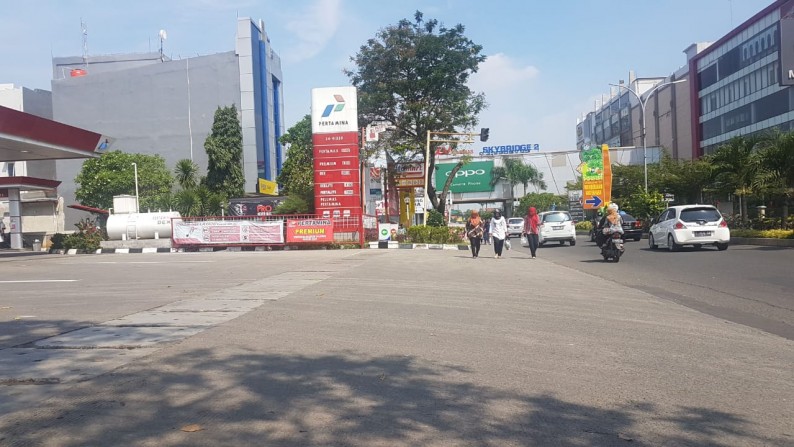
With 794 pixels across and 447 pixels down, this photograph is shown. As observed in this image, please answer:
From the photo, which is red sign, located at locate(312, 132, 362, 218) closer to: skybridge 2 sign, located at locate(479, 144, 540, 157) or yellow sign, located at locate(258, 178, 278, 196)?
yellow sign, located at locate(258, 178, 278, 196)

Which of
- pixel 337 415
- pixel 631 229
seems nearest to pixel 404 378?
pixel 337 415

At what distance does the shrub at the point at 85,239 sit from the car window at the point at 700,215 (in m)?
26.2

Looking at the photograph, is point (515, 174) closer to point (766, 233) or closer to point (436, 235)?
point (436, 235)

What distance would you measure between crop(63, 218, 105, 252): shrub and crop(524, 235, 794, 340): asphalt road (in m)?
23.2

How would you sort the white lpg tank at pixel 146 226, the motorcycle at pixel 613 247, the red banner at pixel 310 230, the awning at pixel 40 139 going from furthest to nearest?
the white lpg tank at pixel 146 226 → the red banner at pixel 310 230 → the awning at pixel 40 139 → the motorcycle at pixel 613 247

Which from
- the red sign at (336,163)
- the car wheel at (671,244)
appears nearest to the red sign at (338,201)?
the red sign at (336,163)

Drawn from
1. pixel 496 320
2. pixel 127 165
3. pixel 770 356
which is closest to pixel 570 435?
pixel 770 356

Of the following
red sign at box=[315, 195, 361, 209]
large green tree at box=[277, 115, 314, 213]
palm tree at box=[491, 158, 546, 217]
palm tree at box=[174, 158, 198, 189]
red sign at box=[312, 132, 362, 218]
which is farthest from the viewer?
palm tree at box=[491, 158, 546, 217]

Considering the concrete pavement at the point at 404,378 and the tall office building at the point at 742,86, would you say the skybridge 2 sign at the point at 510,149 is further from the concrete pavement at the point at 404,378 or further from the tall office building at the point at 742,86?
the concrete pavement at the point at 404,378

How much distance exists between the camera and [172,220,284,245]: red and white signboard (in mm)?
28625

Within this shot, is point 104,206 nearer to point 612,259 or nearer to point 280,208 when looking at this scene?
point 280,208

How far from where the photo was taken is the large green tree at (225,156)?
56.8 metres

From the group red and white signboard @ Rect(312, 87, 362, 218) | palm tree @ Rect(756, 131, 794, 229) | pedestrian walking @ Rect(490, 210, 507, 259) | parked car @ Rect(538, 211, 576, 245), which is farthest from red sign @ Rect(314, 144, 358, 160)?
palm tree @ Rect(756, 131, 794, 229)

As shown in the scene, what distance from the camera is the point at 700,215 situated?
20516 millimetres
